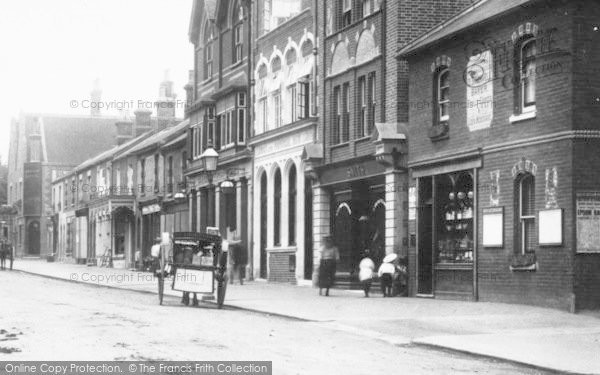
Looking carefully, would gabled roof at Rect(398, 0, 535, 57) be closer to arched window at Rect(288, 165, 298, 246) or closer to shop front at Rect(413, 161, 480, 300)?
shop front at Rect(413, 161, 480, 300)

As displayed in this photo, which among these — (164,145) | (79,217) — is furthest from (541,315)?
(79,217)

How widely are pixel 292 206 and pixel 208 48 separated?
41.4 feet

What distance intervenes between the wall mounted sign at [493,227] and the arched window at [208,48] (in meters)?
23.8

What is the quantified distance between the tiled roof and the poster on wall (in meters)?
68.1

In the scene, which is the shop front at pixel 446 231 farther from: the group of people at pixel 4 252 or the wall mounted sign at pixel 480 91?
the group of people at pixel 4 252

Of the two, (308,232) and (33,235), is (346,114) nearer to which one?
(308,232)

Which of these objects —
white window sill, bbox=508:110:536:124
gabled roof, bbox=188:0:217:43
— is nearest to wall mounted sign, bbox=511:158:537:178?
white window sill, bbox=508:110:536:124

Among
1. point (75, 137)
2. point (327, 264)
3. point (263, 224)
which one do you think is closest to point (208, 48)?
point (263, 224)

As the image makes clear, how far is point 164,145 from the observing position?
2083 inches

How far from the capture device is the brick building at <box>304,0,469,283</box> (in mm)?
27797

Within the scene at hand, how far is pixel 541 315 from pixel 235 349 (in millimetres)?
8043

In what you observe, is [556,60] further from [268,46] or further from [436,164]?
[268,46]

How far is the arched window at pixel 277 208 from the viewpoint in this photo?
37219 millimetres

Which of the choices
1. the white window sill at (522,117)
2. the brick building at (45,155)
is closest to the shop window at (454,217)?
the white window sill at (522,117)
